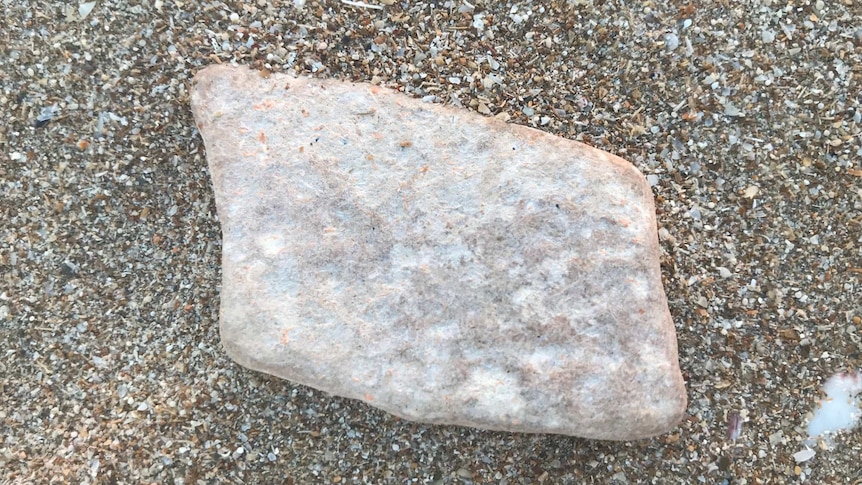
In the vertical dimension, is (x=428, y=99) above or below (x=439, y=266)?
above

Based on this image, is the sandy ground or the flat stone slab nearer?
the flat stone slab

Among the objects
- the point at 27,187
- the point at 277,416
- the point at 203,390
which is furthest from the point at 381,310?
the point at 27,187

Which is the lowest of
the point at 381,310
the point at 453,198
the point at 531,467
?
the point at 531,467

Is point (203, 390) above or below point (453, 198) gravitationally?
below

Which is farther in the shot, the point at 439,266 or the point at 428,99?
the point at 428,99

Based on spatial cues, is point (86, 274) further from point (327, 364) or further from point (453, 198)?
point (453, 198)

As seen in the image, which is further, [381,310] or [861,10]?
[861,10]
